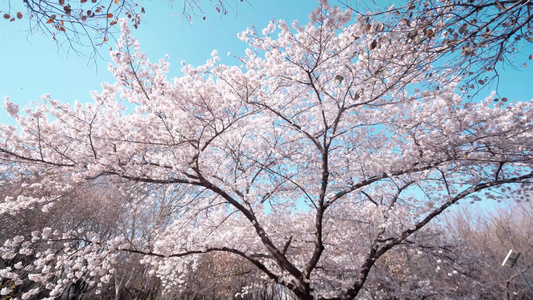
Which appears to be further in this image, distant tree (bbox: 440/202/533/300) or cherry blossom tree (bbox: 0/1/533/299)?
distant tree (bbox: 440/202/533/300)

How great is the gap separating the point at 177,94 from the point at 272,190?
3.59 metres

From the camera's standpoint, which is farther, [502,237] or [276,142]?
[502,237]

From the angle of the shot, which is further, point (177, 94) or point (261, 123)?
point (261, 123)

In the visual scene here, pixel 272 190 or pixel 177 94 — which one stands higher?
pixel 177 94

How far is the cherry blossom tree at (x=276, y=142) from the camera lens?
4254mm

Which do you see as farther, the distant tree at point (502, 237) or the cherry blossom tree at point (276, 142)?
the distant tree at point (502, 237)

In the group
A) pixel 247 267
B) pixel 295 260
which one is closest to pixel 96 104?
pixel 295 260

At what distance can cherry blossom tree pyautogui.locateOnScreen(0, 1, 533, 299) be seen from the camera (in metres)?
4.25

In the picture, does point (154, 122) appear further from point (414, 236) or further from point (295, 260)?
point (414, 236)

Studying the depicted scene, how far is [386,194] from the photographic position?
743 centimetres

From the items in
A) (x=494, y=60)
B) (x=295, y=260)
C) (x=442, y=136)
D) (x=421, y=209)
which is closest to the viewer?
(x=494, y=60)

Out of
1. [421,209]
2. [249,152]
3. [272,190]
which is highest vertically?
[249,152]

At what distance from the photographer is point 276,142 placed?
268 inches

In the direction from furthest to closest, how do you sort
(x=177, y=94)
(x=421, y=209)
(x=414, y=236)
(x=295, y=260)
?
(x=295, y=260), (x=414, y=236), (x=421, y=209), (x=177, y=94)
